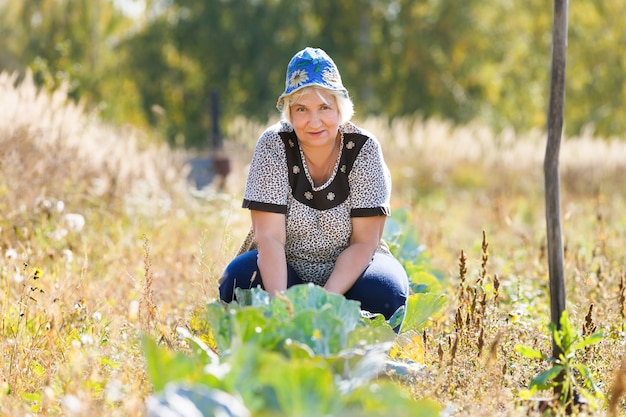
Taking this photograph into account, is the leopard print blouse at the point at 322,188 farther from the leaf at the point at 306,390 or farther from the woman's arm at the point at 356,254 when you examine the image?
the leaf at the point at 306,390

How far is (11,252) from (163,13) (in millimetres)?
18995

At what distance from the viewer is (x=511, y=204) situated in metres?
9.98

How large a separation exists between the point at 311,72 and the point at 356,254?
30.0 inches

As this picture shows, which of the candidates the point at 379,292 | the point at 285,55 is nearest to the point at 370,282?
the point at 379,292

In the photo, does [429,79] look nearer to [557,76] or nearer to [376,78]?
[376,78]

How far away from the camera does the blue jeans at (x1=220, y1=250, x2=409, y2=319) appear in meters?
3.45

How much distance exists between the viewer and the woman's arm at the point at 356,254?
3.40 m

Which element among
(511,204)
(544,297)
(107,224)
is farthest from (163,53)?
(544,297)

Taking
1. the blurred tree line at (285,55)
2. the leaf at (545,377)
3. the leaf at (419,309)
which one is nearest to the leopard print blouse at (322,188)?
the leaf at (419,309)

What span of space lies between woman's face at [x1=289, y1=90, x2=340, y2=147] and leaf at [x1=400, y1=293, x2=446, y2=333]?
76cm

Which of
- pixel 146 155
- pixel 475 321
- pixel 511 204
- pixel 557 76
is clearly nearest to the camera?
pixel 557 76

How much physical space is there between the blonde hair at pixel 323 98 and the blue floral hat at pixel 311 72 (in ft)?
0.09

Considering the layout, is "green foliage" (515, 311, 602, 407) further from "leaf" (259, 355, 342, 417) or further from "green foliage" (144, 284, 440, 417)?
"leaf" (259, 355, 342, 417)

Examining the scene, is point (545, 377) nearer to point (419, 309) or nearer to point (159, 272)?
point (419, 309)
